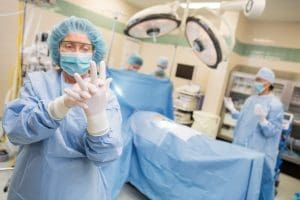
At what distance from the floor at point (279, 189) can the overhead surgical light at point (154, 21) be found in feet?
4.85

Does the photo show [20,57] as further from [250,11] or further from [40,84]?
[250,11]

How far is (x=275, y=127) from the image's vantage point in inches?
95.3

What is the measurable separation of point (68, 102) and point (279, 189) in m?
3.43

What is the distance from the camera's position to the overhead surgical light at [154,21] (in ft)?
5.91

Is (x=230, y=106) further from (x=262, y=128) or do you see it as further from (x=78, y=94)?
(x=78, y=94)

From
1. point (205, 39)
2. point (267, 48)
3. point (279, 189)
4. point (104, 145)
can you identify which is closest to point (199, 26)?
point (205, 39)

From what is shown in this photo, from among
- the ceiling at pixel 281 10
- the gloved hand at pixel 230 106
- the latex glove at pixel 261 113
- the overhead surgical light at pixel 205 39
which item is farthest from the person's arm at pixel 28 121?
the ceiling at pixel 281 10

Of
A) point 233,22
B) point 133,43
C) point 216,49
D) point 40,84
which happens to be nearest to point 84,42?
point 40,84

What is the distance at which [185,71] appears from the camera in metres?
4.96

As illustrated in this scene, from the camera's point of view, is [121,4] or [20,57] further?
[121,4]

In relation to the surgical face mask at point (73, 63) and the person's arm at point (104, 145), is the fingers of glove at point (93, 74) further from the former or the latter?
the surgical face mask at point (73, 63)

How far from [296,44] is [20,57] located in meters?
4.13

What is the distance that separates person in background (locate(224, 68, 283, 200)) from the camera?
7.87 feet

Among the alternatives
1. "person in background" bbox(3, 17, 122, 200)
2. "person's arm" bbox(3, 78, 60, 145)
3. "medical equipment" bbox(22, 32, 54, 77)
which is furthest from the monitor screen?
"person's arm" bbox(3, 78, 60, 145)
